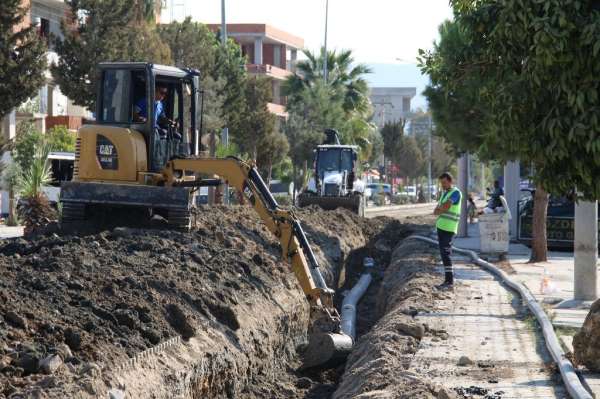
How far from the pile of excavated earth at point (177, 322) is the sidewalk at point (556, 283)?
5.58 feet

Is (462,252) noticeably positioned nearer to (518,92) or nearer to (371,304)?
(371,304)

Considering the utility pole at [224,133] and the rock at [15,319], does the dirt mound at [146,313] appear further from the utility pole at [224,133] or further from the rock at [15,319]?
the utility pole at [224,133]

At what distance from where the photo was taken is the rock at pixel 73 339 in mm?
10156

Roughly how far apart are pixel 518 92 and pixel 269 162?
48173mm

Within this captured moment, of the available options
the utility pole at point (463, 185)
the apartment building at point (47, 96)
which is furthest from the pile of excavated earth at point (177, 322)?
the apartment building at point (47, 96)

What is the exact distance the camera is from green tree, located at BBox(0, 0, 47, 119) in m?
34.3

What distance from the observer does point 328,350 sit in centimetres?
1523

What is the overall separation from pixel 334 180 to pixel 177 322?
29467 millimetres

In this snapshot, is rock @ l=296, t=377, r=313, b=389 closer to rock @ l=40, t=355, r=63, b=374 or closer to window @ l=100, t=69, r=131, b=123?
rock @ l=40, t=355, r=63, b=374

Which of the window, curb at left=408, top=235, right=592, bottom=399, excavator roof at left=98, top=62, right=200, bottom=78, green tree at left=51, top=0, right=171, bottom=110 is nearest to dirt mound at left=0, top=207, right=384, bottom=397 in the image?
the window

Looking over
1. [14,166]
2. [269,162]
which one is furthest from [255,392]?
[269,162]

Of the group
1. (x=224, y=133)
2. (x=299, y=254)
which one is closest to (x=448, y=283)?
(x=299, y=254)

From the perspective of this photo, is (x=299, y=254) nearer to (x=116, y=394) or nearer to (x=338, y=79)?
(x=116, y=394)

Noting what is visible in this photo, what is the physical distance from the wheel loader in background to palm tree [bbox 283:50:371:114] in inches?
893
